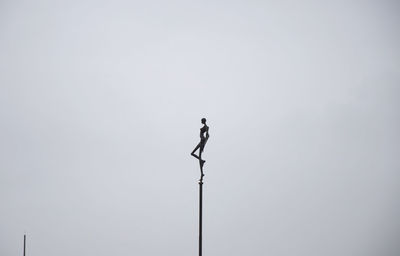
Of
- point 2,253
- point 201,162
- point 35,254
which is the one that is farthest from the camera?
point 35,254

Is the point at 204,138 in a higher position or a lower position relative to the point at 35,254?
higher

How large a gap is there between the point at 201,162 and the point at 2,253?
196m

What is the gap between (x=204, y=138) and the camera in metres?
16.6

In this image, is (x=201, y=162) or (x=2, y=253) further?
(x=2, y=253)

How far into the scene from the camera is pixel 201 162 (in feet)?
54.1

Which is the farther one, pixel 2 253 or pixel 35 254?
pixel 35 254

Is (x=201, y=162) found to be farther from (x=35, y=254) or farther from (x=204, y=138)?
(x=35, y=254)

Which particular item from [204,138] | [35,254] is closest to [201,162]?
[204,138]

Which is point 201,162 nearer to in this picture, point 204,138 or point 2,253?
point 204,138

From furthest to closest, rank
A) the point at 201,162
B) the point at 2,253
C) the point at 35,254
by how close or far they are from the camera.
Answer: the point at 35,254 < the point at 2,253 < the point at 201,162

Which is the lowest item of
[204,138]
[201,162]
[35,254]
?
[35,254]

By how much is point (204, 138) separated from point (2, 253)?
196 meters

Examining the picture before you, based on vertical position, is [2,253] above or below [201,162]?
below

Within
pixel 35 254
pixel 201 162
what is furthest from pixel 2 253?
pixel 201 162
